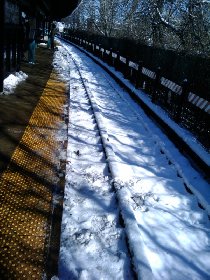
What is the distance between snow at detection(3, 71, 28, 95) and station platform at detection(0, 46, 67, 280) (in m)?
0.72

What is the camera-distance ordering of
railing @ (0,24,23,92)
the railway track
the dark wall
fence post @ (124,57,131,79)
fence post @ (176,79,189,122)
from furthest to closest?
1. fence post @ (124,57,131,79)
2. railing @ (0,24,23,92)
3. the dark wall
4. fence post @ (176,79,189,122)
5. the railway track

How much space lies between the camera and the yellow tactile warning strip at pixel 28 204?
9.75ft

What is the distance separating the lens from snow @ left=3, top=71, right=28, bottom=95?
30.3 ft

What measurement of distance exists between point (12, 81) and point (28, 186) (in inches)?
271

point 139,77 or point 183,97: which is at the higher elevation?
point 183,97

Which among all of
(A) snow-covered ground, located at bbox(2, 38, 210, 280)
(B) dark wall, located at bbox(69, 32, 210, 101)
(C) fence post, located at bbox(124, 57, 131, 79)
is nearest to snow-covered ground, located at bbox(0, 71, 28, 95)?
(A) snow-covered ground, located at bbox(2, 38, 210, 280)

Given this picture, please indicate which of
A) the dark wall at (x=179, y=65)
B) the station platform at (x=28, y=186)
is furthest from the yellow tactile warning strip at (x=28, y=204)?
the dark wall at (x=179, y=65)

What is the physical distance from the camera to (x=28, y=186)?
4316mm

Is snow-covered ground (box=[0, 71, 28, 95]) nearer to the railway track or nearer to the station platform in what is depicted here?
the station platform

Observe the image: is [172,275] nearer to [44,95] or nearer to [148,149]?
[148,149]

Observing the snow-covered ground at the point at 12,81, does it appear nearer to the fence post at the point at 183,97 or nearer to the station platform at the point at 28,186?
the station platform at the point at 28,186

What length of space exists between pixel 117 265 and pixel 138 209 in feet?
3.87

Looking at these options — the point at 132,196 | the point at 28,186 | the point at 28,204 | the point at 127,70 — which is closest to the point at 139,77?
the point at 127,70

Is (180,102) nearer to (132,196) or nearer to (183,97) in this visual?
(183,97)
